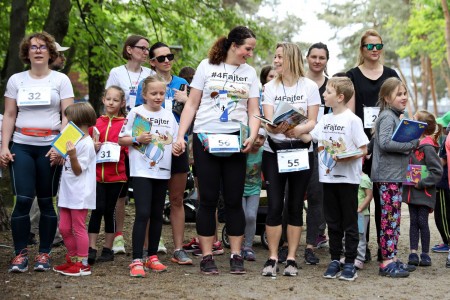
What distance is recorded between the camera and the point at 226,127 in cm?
707

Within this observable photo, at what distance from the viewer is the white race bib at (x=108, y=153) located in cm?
753

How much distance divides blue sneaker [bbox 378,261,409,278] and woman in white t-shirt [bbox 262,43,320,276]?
2.83 feet

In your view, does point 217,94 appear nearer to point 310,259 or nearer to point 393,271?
point 310,259

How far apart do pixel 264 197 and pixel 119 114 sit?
2631 millimetres

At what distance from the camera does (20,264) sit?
7043 mm

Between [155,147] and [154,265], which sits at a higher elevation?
[155,147]

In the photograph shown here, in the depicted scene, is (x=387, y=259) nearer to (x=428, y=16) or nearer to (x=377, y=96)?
(x=377, y=96)

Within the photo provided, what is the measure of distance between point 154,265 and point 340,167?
6.45ft

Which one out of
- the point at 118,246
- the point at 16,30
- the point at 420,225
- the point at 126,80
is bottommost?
the point at 118,246

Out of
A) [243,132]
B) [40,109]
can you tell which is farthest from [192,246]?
[40,109]

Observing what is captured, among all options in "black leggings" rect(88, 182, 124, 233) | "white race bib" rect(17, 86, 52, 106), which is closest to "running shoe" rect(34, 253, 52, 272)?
"black leggings" rect(88, 182, 124, 233)

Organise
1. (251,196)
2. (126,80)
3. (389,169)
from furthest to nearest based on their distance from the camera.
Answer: (251,196)
(126,80)
(389,169)

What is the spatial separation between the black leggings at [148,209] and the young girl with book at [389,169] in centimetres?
207

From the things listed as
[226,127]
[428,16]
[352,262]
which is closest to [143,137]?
[226,127]
